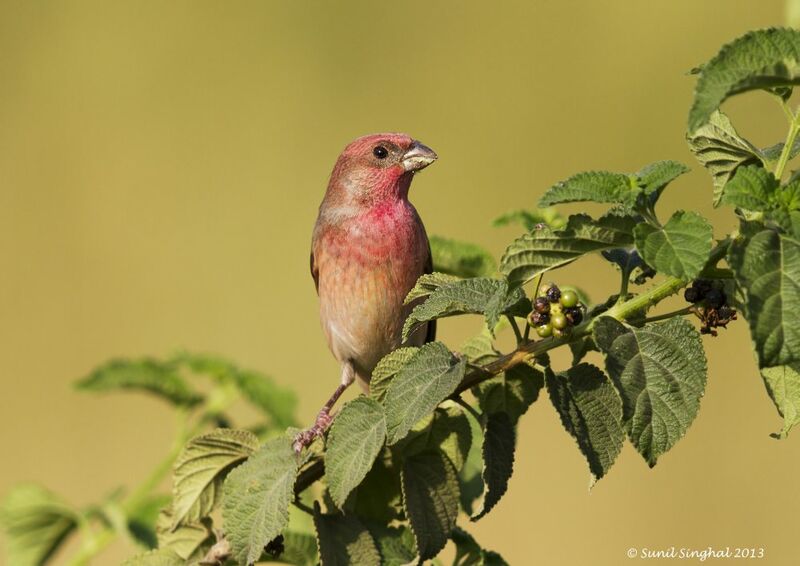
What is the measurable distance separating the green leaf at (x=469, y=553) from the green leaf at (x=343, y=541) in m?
0.27

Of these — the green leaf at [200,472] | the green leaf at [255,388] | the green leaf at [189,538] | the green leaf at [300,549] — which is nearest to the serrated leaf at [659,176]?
the green leaf at [200,472]

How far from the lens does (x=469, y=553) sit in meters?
2.73

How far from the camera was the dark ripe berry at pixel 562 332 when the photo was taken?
2239 mm

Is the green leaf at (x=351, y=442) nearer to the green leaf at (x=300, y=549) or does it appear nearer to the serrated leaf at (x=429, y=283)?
the serrated leaf at (x=429, y=283)

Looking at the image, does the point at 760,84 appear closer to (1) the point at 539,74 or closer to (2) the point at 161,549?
(2) the point at 161,549

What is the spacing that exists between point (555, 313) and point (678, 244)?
0.32 metres

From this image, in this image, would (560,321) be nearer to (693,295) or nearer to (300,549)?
(693,295)

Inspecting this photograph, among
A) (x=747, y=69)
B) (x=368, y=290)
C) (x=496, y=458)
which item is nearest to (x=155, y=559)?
(x=496, y=458)

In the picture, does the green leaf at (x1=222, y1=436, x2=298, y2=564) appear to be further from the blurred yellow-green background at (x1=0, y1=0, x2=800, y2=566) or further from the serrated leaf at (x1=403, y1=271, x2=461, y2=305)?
the blurred yellow-green background at (x1=0, y1=0, x2=800, y2=566)

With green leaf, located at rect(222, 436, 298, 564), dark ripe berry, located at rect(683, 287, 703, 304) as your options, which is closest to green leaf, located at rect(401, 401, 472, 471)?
green leaf, located at rect(222, 436, 298, 564)

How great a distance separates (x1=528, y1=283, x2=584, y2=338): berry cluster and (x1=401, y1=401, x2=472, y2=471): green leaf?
0.48 m

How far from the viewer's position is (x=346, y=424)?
2.40 meters

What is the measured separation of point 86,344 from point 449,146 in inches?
155

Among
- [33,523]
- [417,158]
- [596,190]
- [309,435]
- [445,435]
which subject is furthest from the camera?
[417,158]
